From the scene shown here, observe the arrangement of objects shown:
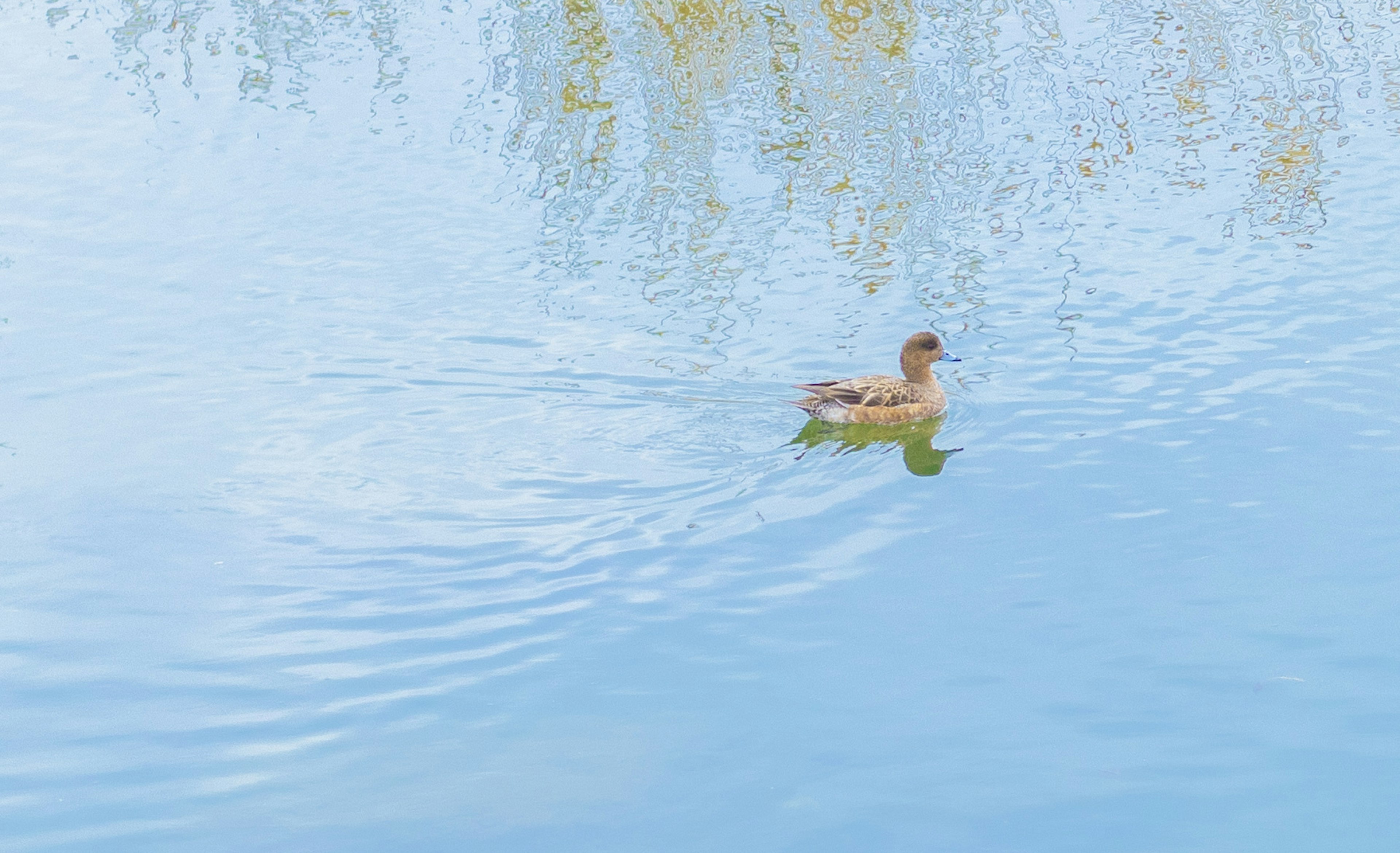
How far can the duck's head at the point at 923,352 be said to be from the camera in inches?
333

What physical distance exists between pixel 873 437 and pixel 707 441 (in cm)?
111

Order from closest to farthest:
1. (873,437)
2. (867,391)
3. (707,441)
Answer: (707,441) < (867,391) < (873,437)

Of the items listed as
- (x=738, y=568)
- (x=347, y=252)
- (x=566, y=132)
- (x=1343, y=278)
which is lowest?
(x=738, y=568)

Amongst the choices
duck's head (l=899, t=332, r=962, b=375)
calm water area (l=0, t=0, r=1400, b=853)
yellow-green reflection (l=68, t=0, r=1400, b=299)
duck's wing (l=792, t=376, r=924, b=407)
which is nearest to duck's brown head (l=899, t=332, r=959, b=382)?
duck's head (l=899, t=332, r=962, b=375)

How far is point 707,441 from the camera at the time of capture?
805 cm

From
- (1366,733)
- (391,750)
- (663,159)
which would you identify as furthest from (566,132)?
(1366,733)

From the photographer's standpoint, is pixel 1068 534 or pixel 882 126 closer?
pixel 1068 534

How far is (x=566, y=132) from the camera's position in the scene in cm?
1231

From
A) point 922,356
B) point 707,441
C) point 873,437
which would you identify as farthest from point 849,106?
point 707,441

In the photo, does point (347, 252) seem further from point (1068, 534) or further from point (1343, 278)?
point (1343, 278)

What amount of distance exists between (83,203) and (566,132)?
412 cm

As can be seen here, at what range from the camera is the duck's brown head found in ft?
27.7

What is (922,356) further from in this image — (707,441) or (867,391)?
(707,441)

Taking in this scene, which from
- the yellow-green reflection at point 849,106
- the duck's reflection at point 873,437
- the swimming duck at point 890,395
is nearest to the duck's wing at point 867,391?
the swimming duck at point 890,395
